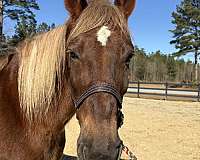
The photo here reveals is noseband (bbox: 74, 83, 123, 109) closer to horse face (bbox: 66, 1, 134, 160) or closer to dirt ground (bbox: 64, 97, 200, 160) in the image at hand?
horse face (bbox: 66, 1, 134, 160)

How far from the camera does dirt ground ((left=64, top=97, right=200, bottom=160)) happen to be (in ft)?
25.7

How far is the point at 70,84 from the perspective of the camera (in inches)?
104

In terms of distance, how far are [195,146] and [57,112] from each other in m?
6.43

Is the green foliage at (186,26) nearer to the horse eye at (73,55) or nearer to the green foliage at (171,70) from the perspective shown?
the green foliage at (171,70)

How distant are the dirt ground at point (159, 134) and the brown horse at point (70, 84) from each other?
3.10 meters

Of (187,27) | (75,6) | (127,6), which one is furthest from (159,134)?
(187,27)

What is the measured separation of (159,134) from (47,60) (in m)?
7.60

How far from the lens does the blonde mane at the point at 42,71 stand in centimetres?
275

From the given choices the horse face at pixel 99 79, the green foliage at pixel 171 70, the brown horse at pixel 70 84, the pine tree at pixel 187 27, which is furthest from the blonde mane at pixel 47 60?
the green foliage at pixel 171 70

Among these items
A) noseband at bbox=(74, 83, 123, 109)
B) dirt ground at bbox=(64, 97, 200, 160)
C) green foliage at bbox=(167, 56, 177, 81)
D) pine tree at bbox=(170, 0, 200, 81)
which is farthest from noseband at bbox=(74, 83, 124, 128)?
green foliage at bbox=(167, 56, 177, 81)

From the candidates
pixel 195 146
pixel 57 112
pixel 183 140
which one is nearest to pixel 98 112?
pixel 57 112

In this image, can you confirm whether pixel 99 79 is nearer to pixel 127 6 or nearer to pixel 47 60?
pixel 47 60

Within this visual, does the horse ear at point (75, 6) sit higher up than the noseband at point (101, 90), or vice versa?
the horse ear at point (75, 6)

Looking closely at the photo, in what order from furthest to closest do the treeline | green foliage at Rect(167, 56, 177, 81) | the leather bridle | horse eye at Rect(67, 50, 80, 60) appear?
green foliage at Rect(167, 56, 177, 81) → the treeline → horse eye at Rect(67, 50, 80, 60) → the leather bridle
